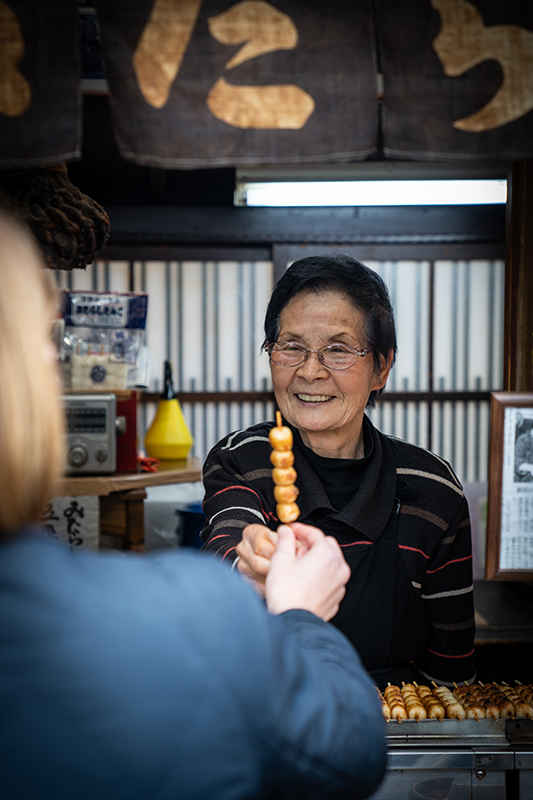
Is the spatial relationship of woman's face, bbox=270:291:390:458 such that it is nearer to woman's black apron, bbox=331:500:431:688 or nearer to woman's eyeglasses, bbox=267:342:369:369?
woman's eyeglasses, bbox=267:342:369:369

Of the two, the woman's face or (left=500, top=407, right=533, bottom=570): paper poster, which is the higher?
the woman's face

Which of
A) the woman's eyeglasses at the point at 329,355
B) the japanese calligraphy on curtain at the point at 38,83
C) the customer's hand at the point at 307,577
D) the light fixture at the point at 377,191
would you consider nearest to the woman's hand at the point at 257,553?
the customer's hand at the point at 307,577

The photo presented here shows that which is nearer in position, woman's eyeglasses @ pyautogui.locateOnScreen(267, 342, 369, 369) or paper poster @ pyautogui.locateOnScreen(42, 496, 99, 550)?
woman's eyeglasses @ pyautogui.locateOnScreen(267, 342, 369, 369)

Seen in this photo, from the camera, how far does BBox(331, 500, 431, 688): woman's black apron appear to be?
2.22 m

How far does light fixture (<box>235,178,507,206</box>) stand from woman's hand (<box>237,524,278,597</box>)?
9.20 ft

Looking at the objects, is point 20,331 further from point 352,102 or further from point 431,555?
point 431,555

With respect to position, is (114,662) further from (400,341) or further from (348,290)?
(400,341)

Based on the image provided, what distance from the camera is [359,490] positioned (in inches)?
91.7

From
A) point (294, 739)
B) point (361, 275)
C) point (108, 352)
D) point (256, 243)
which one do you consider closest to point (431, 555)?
point (361, 275)

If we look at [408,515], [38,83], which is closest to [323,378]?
[408,515]

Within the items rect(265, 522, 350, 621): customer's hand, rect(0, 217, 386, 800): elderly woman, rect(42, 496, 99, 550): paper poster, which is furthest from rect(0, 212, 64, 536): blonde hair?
rect(42, 496, 99, 550): paper poster

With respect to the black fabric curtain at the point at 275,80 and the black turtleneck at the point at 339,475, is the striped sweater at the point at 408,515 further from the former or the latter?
the black fabric curtain at the point at 275,80

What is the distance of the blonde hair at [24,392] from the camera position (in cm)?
82

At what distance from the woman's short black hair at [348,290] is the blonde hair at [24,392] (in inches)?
64.5
